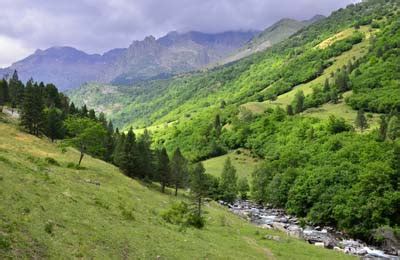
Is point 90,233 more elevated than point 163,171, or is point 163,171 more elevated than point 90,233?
point 163,171

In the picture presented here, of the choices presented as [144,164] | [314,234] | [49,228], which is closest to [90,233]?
[49,228]

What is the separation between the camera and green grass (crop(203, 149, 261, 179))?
174250 mm

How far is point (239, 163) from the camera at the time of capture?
18725 centimetres

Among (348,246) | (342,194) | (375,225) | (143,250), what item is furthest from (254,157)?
(143,250)

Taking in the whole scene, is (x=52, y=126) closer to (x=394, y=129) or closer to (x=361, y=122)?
(x=394, y=129)

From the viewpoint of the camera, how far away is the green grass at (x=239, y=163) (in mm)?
174250

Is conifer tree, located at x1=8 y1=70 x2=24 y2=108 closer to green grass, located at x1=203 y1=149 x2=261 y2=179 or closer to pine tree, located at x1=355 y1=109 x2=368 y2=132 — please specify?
green grass, located at x1=203 y1=149 x2=261 y2=179

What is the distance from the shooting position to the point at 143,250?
31.8m

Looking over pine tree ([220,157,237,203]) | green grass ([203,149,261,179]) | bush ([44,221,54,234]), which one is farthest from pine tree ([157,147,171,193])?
green grass ([203,149,261,179])

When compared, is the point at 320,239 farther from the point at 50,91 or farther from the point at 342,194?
the point at 50,91

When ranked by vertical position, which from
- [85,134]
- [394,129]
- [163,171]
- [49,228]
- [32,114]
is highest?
[394,129]

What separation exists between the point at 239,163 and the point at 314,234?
10421cm

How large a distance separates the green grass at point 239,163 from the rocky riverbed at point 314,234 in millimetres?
48407

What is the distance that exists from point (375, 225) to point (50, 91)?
423 feet
